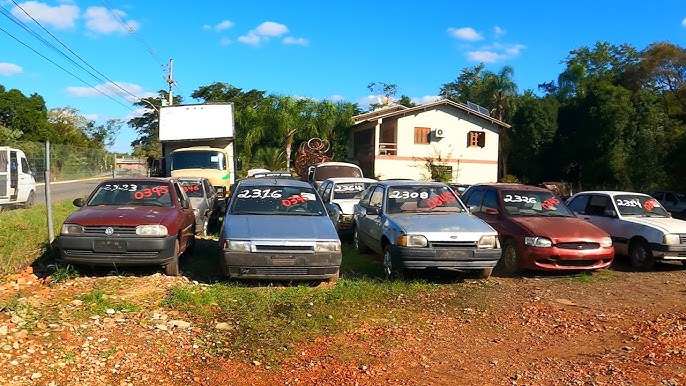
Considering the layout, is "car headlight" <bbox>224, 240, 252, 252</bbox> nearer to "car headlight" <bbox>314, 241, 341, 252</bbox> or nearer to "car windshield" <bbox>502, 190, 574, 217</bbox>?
"car headlight" <bbox>314, 241, 341, 252</bbox>

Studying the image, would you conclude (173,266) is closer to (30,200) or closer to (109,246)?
(109,246)

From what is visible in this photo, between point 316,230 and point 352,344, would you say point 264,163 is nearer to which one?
point 316,230

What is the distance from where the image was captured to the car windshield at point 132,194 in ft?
30.6

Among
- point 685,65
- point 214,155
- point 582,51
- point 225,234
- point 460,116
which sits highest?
point 582,51

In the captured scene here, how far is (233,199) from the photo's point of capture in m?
9.14

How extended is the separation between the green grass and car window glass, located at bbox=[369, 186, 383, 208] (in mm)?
5419

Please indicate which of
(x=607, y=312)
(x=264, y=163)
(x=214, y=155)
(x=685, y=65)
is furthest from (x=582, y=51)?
(x=607, y=312)

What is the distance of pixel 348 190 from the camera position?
14211mm

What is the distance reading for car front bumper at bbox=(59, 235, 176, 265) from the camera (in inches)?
312

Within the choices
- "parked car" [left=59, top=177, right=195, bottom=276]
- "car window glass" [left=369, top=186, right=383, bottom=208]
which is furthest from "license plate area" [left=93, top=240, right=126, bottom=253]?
"car window glass" [left=369, top=186, right=383, bottom=208]

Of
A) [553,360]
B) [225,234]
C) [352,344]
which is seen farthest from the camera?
[225,234]

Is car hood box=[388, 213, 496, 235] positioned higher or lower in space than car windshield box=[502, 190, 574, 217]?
lower

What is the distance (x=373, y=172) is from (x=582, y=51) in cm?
3151

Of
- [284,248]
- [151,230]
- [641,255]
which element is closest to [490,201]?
[641,255]
